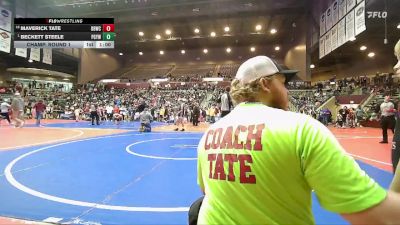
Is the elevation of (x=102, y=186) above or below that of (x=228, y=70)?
below

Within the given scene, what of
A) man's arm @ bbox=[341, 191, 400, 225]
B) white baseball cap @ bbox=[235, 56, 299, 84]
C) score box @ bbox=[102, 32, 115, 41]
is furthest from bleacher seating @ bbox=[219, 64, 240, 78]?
man's arm @ bbox=[341, 191, 400, 225]

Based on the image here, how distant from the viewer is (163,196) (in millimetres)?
3775

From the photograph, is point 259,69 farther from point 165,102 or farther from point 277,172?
point 165,102

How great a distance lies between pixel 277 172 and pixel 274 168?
2cm

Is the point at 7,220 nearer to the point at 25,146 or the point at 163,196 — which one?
the point at 163,196

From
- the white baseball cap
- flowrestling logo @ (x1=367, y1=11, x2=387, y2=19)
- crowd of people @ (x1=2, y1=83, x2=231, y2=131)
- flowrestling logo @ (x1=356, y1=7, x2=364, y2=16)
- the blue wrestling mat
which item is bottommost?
the blue wrestling mat

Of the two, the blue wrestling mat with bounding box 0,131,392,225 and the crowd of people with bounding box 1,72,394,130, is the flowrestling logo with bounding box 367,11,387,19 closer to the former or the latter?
the crowd of people with bounding box 1,72,394,130

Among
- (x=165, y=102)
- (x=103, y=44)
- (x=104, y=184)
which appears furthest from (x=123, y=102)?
(x=104, y=184)

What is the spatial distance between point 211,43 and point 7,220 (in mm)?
36729

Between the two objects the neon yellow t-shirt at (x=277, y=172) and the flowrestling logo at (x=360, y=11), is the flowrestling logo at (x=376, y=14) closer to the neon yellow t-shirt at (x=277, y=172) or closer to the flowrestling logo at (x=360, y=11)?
the flowrestling logo at (x=360, y=11)

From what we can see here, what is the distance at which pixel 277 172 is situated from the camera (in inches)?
41.3
